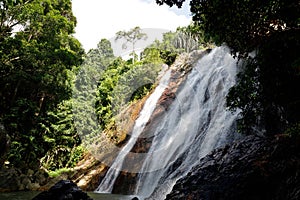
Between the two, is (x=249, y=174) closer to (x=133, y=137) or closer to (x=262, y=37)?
(x=262, y=37)

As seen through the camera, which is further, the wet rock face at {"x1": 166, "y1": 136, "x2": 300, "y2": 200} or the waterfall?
the waterfall

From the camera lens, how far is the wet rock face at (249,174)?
4.93 metres

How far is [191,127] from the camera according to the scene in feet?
49.5

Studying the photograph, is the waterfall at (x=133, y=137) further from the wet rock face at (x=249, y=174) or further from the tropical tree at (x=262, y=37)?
the wet rock face at (x=249, y=174)

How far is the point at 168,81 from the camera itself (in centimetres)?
2364

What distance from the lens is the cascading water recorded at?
12.4m

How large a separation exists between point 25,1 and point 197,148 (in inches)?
495

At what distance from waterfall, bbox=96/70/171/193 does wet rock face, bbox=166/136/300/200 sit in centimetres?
1096

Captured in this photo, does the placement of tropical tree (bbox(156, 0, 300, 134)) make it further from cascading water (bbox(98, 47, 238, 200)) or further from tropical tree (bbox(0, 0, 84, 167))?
tropical tree (bbox(0, 0, 84, 167))

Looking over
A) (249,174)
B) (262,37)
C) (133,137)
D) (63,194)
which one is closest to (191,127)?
(133,137)

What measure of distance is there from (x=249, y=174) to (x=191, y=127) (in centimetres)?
966

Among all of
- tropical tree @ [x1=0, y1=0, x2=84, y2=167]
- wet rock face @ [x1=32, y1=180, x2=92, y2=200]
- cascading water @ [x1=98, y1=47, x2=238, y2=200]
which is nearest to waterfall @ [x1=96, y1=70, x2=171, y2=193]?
cascading water @ [x1=98, y1=47, x2=238, y2=200]

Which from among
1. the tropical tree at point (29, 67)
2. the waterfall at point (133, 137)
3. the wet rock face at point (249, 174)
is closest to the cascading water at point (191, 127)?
the waterfall at point (133, 137)

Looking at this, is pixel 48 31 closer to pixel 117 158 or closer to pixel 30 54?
pixel 30 54
